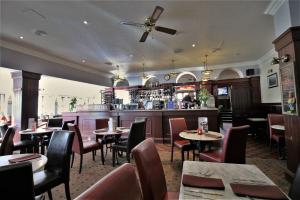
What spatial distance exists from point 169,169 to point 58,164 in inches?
85.6

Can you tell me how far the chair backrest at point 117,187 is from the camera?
62 cm

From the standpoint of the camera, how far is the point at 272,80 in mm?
6574

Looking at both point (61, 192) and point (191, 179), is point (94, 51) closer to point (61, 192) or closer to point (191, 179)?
point (61, 192)

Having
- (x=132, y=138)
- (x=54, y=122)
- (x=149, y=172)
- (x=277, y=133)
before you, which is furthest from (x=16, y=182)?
(x=277, y=133)

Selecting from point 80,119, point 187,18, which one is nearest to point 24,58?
point 80,119

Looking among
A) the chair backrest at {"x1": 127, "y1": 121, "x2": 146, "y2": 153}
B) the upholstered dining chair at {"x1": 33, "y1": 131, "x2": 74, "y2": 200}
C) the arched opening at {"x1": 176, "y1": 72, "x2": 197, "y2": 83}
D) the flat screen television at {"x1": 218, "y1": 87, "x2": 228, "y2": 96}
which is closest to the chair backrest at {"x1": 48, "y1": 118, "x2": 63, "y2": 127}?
the chair backrest at {"x1": 127, "y1": 121, "x2": 146, "y2": 153}

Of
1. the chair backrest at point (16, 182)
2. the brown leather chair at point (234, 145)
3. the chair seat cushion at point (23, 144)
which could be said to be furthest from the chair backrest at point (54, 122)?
the brown leather chair at point (234, 145)

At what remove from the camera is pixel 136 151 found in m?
1.18

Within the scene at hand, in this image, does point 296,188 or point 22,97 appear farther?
point 22,97

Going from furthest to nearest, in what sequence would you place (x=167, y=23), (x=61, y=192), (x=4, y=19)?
(x=167, y=23) < (x=4, y=19) < (x=61, y=192)

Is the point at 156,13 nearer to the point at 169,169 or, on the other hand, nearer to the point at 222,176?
the point at 222,176

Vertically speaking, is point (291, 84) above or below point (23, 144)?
above

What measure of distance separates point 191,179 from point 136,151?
0.44 metres

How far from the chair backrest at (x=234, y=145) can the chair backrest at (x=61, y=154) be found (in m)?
2.19
